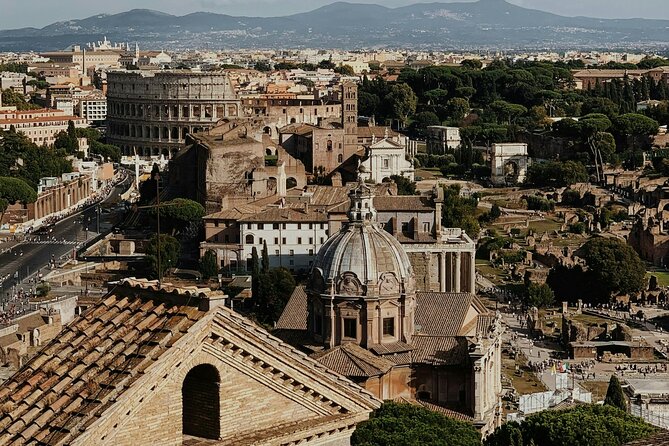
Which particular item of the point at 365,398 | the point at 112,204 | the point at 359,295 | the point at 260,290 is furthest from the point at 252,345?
the point at 112,204

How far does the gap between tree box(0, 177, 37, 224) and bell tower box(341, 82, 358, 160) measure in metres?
16.4

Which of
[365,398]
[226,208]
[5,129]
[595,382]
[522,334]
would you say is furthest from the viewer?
[5,129]

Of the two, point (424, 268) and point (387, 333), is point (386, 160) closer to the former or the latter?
point (424, 268)

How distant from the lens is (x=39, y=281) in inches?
1973

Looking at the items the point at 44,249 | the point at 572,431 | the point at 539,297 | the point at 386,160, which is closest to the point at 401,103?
the point at 386,160

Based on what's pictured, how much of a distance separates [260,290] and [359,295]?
56.2ft

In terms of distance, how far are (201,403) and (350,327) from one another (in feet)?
51.7

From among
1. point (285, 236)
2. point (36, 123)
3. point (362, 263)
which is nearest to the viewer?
point (362, 263)

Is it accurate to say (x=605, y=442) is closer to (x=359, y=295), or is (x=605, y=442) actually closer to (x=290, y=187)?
(x=359, y=295)

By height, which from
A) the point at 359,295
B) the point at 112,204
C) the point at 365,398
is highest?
the point at 365,398

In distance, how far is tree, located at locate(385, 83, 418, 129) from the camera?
359 ft

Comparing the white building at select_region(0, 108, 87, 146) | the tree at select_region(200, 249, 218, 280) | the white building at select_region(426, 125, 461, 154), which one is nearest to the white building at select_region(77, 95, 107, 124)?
the white building at select_region(0, 108, 87, 146)

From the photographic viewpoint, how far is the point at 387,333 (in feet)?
85.0

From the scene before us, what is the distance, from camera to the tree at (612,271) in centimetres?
4825
